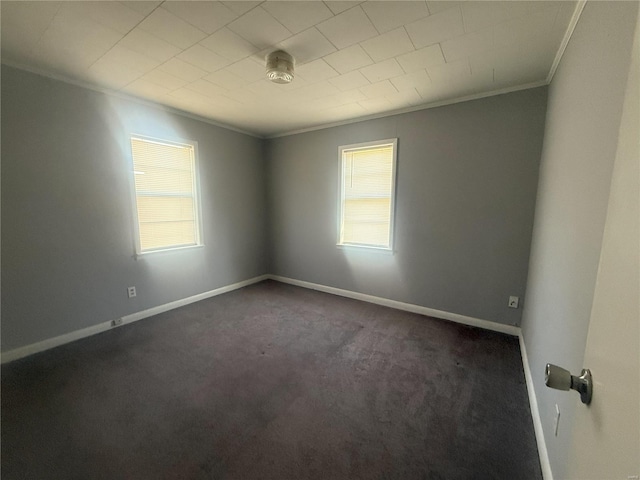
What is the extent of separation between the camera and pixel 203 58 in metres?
2.04

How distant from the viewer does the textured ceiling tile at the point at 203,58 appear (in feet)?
6.33

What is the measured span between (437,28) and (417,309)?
281 centimetres

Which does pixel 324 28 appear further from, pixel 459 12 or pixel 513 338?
pixel 513 338

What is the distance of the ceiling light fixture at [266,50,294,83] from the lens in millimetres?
1933

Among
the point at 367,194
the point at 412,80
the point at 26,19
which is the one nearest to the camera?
the point at 26,19

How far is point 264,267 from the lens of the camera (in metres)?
4.71

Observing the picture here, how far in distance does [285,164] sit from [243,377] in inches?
126

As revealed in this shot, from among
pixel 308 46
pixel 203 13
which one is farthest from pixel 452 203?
pixel 203 13

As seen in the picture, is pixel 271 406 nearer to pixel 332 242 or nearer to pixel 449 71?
pixel 332 242

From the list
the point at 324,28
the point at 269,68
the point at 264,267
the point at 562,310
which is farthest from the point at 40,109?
the point at 562,310

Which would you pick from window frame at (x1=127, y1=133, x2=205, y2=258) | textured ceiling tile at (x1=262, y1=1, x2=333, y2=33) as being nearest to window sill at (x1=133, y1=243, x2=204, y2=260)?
window frame at (x1=127, y1=133, x2=205, y2=258)

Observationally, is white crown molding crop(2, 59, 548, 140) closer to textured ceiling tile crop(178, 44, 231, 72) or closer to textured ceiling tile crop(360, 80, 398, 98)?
textured ceiling tile crop(360, 80, 398, 98)

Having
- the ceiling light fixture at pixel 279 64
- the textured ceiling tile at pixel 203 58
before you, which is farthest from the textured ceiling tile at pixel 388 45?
the textured ceiling tile at pixel 203 58

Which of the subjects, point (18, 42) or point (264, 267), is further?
point (264, 267)
